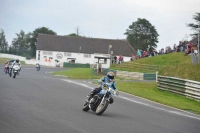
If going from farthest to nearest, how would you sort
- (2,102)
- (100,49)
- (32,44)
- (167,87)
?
(32,44)
(100,49)
(167,87)
(2,102)

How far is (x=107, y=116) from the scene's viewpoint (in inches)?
538

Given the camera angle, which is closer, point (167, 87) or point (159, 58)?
point (167, 87)

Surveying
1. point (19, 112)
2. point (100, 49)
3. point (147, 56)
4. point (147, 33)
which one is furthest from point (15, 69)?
point (147, 33)

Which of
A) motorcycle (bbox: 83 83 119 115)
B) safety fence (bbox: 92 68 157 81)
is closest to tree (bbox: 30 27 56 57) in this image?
safety fence (bbox: 92 68 157 81)

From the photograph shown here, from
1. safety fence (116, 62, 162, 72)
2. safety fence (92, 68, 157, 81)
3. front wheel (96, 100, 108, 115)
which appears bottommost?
safety fence (92, 68, 157, 81)

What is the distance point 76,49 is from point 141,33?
2637cm

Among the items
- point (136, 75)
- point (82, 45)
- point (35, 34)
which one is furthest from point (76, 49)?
point (136, 75)

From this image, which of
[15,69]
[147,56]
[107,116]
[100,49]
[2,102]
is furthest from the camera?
[100,49]

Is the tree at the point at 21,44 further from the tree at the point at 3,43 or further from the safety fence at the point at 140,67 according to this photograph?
the safety fence at the point at 140,67

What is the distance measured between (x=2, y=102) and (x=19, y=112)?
Result: 8.53ft

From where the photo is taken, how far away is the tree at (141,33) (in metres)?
123

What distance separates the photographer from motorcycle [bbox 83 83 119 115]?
13.7 m

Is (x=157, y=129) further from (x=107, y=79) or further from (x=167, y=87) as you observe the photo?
(x=167, y=87)

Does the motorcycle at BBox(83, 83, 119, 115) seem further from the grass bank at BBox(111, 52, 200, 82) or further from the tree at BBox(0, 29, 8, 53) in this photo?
the tree at BBox(0, 29, 8, 53)
